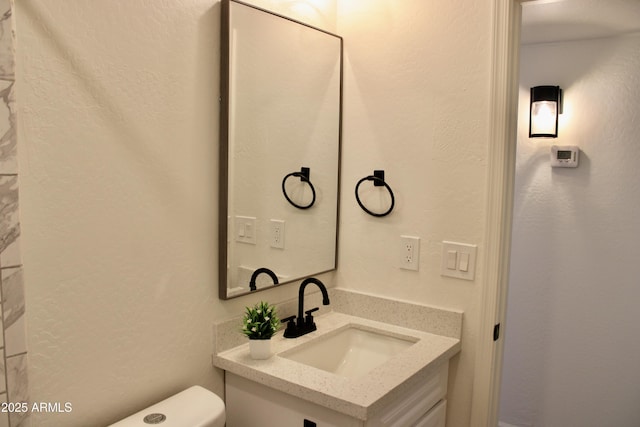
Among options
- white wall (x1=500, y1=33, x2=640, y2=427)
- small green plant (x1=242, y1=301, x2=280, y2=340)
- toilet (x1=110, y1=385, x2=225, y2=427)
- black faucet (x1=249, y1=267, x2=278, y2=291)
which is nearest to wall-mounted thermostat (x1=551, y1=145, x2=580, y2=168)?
white wall (x1=500, y1=33, x2=640, y2=427)

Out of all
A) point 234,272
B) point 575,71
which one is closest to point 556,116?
point 575,71

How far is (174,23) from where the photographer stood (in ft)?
4.89

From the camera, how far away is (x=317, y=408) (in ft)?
4.83

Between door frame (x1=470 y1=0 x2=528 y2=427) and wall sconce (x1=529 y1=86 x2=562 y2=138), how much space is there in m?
1.21

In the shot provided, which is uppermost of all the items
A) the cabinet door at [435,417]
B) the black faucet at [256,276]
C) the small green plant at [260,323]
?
the black faucet at [256,276]

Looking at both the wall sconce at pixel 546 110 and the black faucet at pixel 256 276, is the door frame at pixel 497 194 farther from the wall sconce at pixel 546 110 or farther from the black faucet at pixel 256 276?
the wall sconce at pixel 546 110

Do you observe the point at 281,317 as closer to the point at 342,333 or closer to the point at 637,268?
the point at 342,333

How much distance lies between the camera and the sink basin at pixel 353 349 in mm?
1888

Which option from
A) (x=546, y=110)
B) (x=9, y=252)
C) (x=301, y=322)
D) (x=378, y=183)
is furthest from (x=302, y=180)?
(x=546, y=110)

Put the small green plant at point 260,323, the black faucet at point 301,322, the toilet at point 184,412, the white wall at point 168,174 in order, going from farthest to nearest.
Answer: the black faucet at point 301,322, the small green plant at point 260,323, the toilet at point 184,412, the white wall at point 168,174

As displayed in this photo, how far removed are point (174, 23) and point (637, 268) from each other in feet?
8.41

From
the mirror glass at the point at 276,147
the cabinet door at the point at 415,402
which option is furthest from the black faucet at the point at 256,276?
the cabinet door at the point at 415,402

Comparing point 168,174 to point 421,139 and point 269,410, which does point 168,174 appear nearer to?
point 269,410

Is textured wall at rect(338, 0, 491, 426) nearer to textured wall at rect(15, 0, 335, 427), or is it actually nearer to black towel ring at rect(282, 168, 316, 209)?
black towel ring at rect(282, 168, 316, 209)
